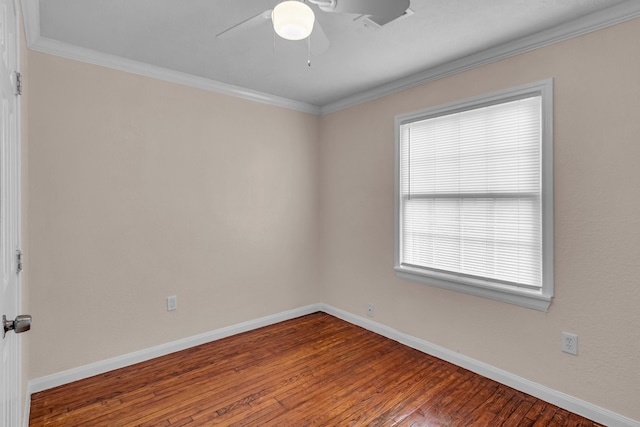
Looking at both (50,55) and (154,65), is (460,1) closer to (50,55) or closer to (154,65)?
(154,65)

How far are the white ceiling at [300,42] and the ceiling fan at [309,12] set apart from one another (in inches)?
22.9

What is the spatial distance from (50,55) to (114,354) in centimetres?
227

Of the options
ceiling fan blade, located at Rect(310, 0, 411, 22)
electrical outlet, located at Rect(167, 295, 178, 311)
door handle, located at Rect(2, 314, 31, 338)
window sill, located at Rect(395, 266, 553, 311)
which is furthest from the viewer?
electrical outlet, located at Rect(167, 295, 178, 311)

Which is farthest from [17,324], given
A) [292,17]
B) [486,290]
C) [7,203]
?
[486,290]

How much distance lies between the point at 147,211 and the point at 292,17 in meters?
2.20

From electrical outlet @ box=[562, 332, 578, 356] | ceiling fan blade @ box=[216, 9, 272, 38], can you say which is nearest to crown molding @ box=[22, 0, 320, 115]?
ceiling fan blade @ box=[216, 9, 272, 38]

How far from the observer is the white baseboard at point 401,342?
2.13 meters

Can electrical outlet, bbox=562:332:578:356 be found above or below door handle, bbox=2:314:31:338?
below

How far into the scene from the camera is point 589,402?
214 cm

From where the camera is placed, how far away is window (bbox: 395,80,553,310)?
237 centimetres

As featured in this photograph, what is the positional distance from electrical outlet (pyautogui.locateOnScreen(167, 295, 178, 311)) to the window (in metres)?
2.05

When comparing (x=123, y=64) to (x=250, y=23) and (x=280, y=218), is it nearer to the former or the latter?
(x=250, y=23)

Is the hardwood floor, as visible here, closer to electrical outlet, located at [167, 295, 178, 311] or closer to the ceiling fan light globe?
electrical outlet, located at [167, 295, 178, 311]

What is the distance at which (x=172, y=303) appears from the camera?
304 centimetres
